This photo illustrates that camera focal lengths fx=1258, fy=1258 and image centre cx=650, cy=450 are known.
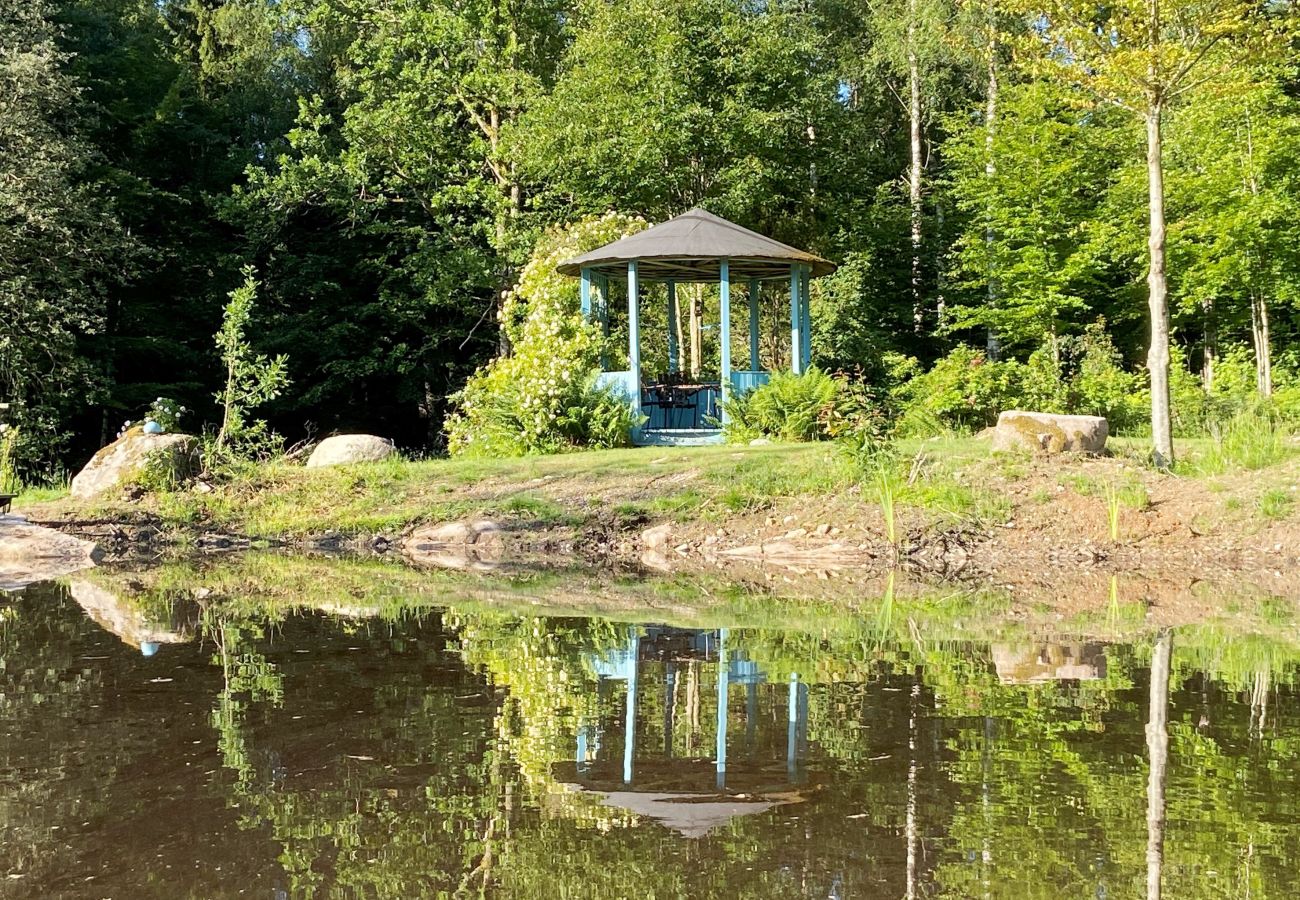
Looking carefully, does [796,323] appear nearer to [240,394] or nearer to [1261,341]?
[240,394]

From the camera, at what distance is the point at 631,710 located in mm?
5137

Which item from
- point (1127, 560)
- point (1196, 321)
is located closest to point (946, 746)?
point (1127, 560)

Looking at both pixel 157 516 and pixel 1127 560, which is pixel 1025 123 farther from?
pixel 157 516

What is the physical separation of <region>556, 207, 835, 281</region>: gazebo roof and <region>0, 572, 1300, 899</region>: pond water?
11.5 m

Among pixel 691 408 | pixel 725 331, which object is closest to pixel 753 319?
pixel 691 408

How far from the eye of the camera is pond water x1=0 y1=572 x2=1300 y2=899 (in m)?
3.23

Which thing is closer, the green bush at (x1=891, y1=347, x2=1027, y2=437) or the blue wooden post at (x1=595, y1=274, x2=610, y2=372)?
the green bush at (x1=891, y1=347, x2=1027, y2=437)

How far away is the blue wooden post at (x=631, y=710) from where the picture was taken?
4.32m

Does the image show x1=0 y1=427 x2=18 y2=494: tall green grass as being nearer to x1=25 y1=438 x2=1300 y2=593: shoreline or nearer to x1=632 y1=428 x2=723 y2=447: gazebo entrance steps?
x1=25 y1=438 x2=1300 y2=593: shoreline

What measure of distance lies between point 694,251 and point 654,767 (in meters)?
13.9

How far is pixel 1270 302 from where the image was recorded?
23.3 meters

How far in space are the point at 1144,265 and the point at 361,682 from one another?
21556mm

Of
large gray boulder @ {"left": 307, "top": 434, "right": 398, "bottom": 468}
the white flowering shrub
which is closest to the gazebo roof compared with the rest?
the white flowering shrub

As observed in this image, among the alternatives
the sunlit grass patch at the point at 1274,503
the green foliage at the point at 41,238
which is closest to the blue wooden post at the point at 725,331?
the sunlit grass patch at the point at 1274,503
